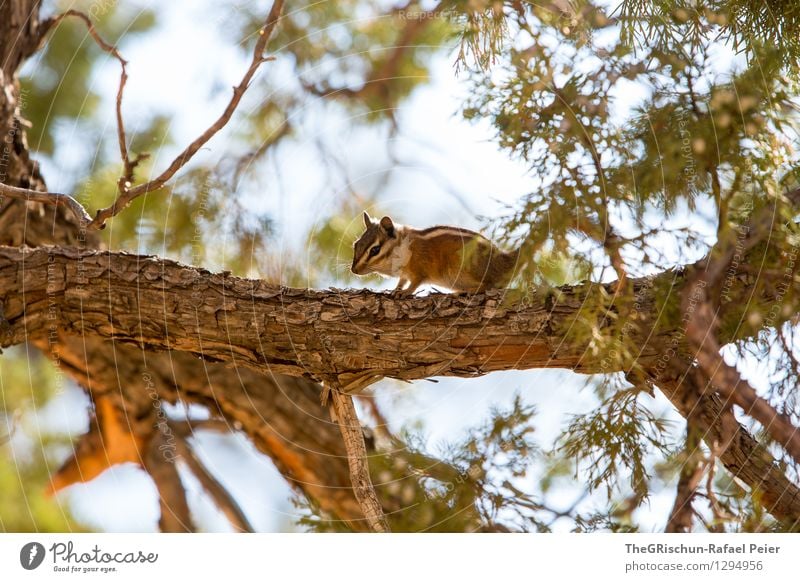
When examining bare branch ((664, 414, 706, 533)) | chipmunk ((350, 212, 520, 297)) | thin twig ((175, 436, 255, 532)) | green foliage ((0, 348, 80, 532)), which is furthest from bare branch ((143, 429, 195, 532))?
bare branch ((664, 414, 706, 533))

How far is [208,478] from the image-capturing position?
3.59m

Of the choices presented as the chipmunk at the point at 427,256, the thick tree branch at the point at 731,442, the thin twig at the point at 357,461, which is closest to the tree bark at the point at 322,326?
the thick tree branch at the point at 731,442

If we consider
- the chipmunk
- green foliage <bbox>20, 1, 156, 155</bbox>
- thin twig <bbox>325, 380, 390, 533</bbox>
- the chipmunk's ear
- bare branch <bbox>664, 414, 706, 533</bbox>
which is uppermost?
green foliage <bbox>20, 1, 156, 155</bbox>

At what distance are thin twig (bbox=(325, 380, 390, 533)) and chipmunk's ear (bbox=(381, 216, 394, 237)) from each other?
725 mm

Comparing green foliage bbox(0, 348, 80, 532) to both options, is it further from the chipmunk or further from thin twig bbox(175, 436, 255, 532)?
the chipmunk

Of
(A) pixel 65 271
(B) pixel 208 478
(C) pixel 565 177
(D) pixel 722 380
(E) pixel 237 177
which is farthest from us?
(B) pixel 208 478

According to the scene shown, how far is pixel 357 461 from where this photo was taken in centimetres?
245

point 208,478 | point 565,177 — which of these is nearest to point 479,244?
point 565,177

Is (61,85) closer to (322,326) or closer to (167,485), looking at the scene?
(167,485)

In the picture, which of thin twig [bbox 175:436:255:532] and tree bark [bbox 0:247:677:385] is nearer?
tree bark [bbox 0:247:677:385]

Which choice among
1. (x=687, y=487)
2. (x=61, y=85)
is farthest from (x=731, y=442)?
(x=61, y=85)

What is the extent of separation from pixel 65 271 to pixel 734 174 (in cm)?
232

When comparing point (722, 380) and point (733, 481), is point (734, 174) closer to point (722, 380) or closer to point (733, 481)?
point (722, 380)

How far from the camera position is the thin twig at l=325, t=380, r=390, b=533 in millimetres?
2426
